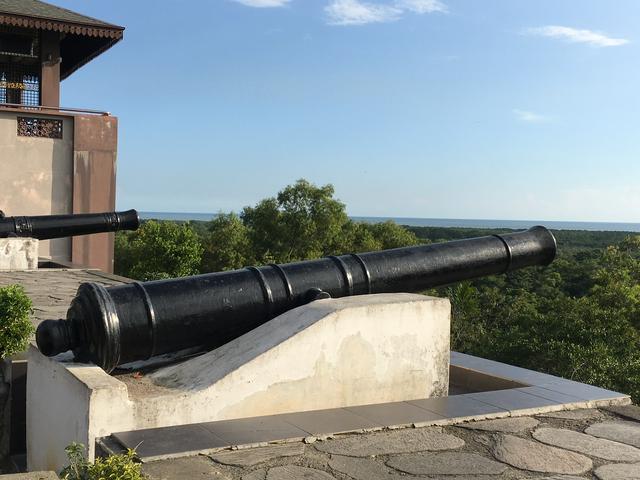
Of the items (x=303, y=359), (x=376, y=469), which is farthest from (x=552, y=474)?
(x=303, y=359)

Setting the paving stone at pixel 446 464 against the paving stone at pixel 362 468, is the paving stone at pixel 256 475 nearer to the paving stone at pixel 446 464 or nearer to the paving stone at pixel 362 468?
the paving stone at pixel 362 468

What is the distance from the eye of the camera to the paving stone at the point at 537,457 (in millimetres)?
2781

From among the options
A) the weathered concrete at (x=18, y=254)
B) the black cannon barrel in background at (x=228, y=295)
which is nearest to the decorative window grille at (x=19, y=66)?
the weathered concrete at (x=18, y=254)

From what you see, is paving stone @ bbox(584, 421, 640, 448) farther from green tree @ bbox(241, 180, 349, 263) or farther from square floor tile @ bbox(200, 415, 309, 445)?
green tree @ bbox(241, 180, 349, 263)

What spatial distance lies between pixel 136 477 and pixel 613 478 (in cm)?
173

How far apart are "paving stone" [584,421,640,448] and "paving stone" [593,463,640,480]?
30cm

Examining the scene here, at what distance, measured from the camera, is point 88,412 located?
9.33 ft

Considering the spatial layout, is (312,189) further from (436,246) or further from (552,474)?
(552,474)

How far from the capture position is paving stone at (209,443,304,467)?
270 cm

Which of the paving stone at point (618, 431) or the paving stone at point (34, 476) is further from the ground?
the paving stone at point (34, 476)

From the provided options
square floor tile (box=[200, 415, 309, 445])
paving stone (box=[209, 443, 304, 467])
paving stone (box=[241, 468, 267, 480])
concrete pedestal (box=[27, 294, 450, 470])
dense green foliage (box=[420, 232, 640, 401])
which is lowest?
dense green foliage (box=[420, 232, 640, 401])

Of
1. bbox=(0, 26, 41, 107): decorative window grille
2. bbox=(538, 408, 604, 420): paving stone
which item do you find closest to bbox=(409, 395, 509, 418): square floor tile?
bbox=(538, 408, 604, 420): paving stone

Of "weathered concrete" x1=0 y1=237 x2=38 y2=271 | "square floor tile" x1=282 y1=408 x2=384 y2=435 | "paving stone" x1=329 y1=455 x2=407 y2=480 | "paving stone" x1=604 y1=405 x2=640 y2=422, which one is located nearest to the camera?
"paving stone" x1=329 y1=455 x2=407 y2=480

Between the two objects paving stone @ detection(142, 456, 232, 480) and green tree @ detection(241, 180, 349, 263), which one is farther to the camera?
green tree @ detection(241, 180, 349, 263)
